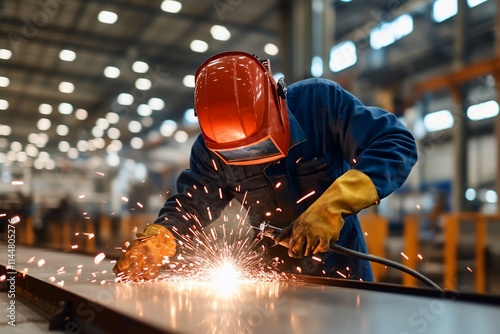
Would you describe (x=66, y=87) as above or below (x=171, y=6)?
below

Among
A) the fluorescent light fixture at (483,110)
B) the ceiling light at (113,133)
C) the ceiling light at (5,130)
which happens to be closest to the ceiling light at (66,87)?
the ceiling light at (113,133)

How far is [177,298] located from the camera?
3.67 ft

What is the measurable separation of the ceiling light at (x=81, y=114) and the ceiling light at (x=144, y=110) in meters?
1.19

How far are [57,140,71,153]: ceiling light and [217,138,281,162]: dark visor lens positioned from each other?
13742 millimetres

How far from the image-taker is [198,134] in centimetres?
387

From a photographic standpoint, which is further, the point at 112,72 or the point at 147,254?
the point at 112,72

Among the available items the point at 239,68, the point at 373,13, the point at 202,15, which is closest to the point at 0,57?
the point at 202,15

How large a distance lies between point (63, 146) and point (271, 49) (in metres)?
9.50

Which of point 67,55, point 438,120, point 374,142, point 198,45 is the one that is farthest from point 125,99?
point 374,142

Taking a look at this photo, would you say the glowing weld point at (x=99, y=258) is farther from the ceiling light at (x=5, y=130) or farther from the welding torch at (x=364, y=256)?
the ceiling light at (x=5, y=130)

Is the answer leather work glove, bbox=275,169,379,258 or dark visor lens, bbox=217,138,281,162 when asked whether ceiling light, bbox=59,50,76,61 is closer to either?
dark visor lens, bbox=217,138,281,162

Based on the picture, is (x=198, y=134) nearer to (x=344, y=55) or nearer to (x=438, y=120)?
(x=344, y=55)

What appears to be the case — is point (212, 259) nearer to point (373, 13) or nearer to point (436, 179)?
point (373, 13)

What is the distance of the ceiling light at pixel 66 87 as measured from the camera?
9.48 metres
